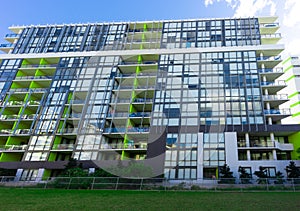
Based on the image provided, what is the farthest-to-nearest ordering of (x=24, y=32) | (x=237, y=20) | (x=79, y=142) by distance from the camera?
(x=24, y=32) → (x=237, y=20) → (x=79, y=142)

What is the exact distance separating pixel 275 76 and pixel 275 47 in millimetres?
→ 5080

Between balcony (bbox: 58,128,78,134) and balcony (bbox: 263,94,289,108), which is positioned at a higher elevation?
balcony (bbox: 263,94,289,108)

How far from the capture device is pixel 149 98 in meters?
39.1

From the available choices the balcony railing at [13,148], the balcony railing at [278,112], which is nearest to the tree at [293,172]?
the balcony railing at [278,112]

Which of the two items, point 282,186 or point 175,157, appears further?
point 175,157

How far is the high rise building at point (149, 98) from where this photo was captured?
1270 inches

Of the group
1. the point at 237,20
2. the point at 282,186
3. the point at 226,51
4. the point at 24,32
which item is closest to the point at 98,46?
the point at 24,32

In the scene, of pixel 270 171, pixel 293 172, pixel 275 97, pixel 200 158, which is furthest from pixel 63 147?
pixel 275 97

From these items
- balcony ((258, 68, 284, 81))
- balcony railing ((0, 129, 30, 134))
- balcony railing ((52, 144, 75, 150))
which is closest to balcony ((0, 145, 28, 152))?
balcony railing ((0, 129, 30, 134))

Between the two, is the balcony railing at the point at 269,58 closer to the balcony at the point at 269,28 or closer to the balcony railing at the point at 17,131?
the balcony at the point at 269,28

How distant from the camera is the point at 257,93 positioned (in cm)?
3534

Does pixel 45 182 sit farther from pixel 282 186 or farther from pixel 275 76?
pixel 275 76

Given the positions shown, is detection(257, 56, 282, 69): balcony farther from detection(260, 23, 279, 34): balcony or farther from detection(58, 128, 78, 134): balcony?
detection(58, 128, 78, 134): balcony

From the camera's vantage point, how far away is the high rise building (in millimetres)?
32250
